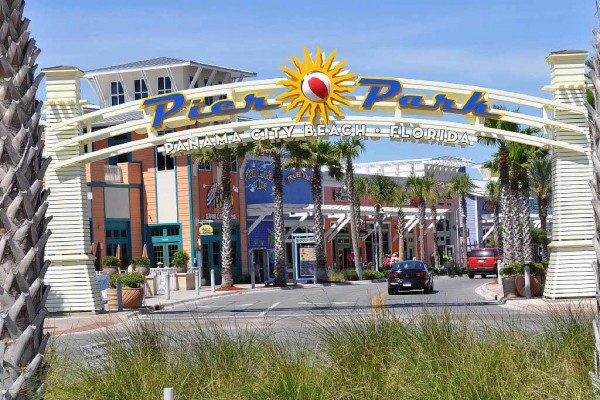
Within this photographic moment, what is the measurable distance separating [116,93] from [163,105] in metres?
33.2

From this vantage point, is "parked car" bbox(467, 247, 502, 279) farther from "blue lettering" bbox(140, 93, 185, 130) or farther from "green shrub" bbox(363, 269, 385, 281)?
"blue lettering" bbox(140, 93, 185, 130)

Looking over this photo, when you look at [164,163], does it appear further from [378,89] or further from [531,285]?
[378,89]

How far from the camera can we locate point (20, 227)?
755cm

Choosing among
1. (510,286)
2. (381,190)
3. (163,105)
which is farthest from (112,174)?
(510,286)

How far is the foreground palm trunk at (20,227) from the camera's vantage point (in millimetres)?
7457

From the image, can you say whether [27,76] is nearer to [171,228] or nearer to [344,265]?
[171,228]

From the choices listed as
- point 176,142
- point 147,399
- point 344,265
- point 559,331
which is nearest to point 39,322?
point 147,399

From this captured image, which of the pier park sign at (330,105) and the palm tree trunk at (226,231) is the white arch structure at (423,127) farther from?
the palm tree trunk at (226,231)

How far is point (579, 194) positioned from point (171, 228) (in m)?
34.2

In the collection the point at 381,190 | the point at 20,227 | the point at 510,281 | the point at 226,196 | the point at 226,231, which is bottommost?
the point at 510,281

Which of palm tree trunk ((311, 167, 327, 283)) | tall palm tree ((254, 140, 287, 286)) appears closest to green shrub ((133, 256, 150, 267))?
tall palm tree ((254, 140, 287, 286))

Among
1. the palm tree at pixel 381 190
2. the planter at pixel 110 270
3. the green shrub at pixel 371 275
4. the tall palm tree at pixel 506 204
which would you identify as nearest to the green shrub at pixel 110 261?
the planter at pixel 110 270

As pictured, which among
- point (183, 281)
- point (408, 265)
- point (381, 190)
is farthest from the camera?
point (381, 190)

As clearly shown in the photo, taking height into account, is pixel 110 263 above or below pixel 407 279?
above
